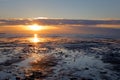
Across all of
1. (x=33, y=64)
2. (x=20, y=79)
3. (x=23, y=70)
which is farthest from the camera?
(x=33, y=64)

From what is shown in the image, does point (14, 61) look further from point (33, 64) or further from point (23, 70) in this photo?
point (23, 70)

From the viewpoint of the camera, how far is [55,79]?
2269 cm

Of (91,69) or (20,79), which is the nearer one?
(20,79)

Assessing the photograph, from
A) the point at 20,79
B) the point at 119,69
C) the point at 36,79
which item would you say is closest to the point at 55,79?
the point at 36,79

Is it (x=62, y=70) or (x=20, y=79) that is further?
(x=62, y=70)

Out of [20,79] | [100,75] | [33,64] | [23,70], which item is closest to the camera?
[20,79]

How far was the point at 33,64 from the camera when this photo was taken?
3012 cm

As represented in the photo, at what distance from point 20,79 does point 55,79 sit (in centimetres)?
308

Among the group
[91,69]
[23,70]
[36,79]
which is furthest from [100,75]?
[23,70]

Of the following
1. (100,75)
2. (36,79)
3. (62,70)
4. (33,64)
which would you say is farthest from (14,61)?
(100,75)

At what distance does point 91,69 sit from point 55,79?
233 inches

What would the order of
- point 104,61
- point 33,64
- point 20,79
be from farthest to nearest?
point 104,61
point 33,64
point 20,79

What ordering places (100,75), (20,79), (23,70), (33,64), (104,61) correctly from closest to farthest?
(20,79), (100,75), (23,70), (33,64), (104,61)

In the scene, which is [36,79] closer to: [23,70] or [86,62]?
[23,70]
